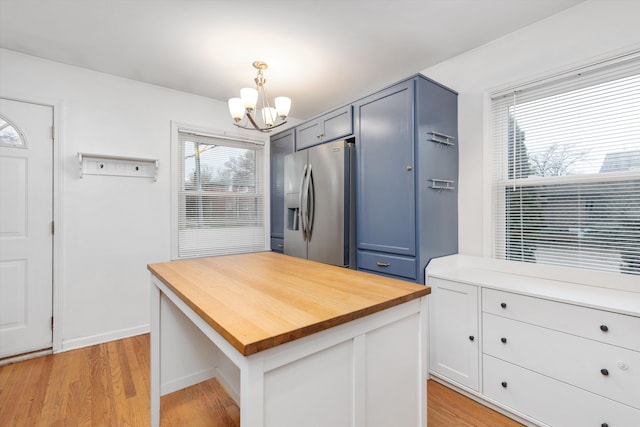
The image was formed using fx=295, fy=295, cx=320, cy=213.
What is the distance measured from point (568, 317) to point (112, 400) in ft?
9.14

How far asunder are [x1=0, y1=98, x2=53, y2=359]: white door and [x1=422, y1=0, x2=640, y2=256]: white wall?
3559 mm

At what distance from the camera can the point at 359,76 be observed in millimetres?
2912

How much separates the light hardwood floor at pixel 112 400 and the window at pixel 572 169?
46.3 inches

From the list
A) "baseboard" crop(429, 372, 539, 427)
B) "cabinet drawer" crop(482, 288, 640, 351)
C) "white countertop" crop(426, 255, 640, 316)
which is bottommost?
"baseboard" crop(429, 372, 539, 427)

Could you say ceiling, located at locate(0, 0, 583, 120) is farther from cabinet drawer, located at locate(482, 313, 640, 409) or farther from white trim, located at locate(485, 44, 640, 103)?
cabinet drawer, located at locate(482, 313, 640, 409)

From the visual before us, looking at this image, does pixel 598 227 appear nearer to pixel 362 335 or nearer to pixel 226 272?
pixel 362 335

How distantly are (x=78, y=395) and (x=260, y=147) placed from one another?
2977 mm

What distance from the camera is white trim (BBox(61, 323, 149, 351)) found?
105 inches

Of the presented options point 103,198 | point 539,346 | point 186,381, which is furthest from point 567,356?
point 103,198

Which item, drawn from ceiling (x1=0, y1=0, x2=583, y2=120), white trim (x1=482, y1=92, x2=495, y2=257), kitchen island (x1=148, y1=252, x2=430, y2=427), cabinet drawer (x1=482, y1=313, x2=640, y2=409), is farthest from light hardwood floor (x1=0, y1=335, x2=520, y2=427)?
ceiling (x1=0, y1=0, x2=583, y2=120)

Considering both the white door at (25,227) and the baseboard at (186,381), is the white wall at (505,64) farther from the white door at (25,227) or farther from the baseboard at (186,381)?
the white door at (25,227)

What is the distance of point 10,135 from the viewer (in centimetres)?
247

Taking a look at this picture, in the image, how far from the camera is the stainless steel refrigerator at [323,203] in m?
2.67

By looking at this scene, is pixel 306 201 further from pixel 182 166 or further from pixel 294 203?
pixel 182 166
